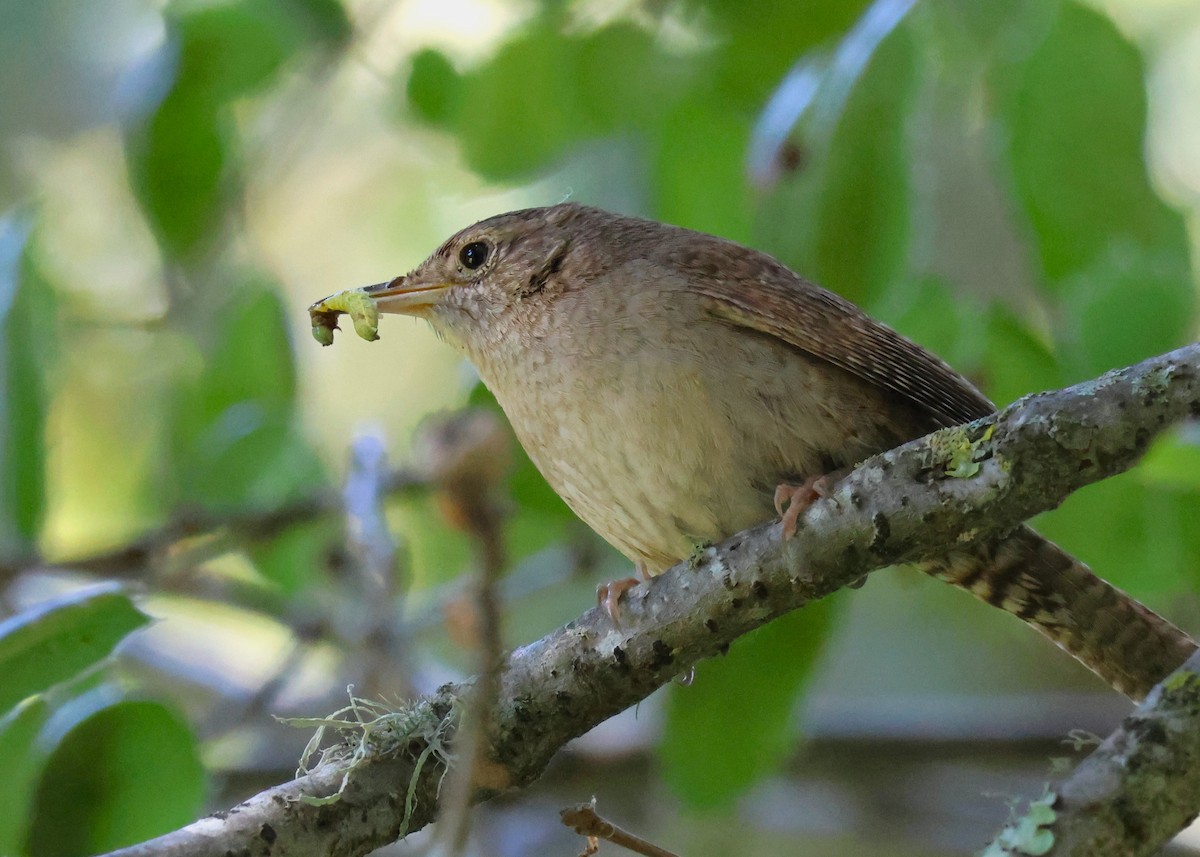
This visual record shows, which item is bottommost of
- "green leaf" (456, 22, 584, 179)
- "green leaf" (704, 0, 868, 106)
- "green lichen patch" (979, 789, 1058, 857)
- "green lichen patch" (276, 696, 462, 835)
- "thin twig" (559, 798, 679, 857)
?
"green lichen patch" (979, 789, 1058, 857)

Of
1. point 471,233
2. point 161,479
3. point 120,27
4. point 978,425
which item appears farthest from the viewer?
point 120,27

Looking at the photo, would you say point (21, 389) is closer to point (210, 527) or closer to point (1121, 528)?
point (210, 527)

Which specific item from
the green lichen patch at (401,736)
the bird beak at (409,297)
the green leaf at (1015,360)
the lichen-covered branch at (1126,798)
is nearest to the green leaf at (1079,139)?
the green leaf at (1015,360)

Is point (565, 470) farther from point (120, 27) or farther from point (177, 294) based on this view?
point (120, 27)

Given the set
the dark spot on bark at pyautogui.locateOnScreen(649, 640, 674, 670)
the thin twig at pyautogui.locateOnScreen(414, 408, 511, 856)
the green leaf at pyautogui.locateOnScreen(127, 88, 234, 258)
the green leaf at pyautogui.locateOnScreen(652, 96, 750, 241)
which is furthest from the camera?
the green leaf at pyautogui.locateOnScreen(127, 88, 234, 258)

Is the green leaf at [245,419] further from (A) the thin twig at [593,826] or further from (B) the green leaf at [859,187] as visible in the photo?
(A) the thin twig at [593,826]

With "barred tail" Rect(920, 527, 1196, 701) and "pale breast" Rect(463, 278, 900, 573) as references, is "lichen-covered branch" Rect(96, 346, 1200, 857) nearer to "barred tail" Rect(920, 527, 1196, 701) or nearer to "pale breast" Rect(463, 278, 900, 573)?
"pale breast" Rect(463, 278, 900, 573)

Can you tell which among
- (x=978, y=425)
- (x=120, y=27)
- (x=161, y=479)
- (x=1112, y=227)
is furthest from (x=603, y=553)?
(x=120, y=27)

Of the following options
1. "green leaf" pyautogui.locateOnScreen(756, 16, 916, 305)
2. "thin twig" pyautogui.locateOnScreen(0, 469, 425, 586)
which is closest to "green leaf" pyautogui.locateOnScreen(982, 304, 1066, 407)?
"green leaf" pyautogui.locateOnScreen(756, 16, 916, 305)
